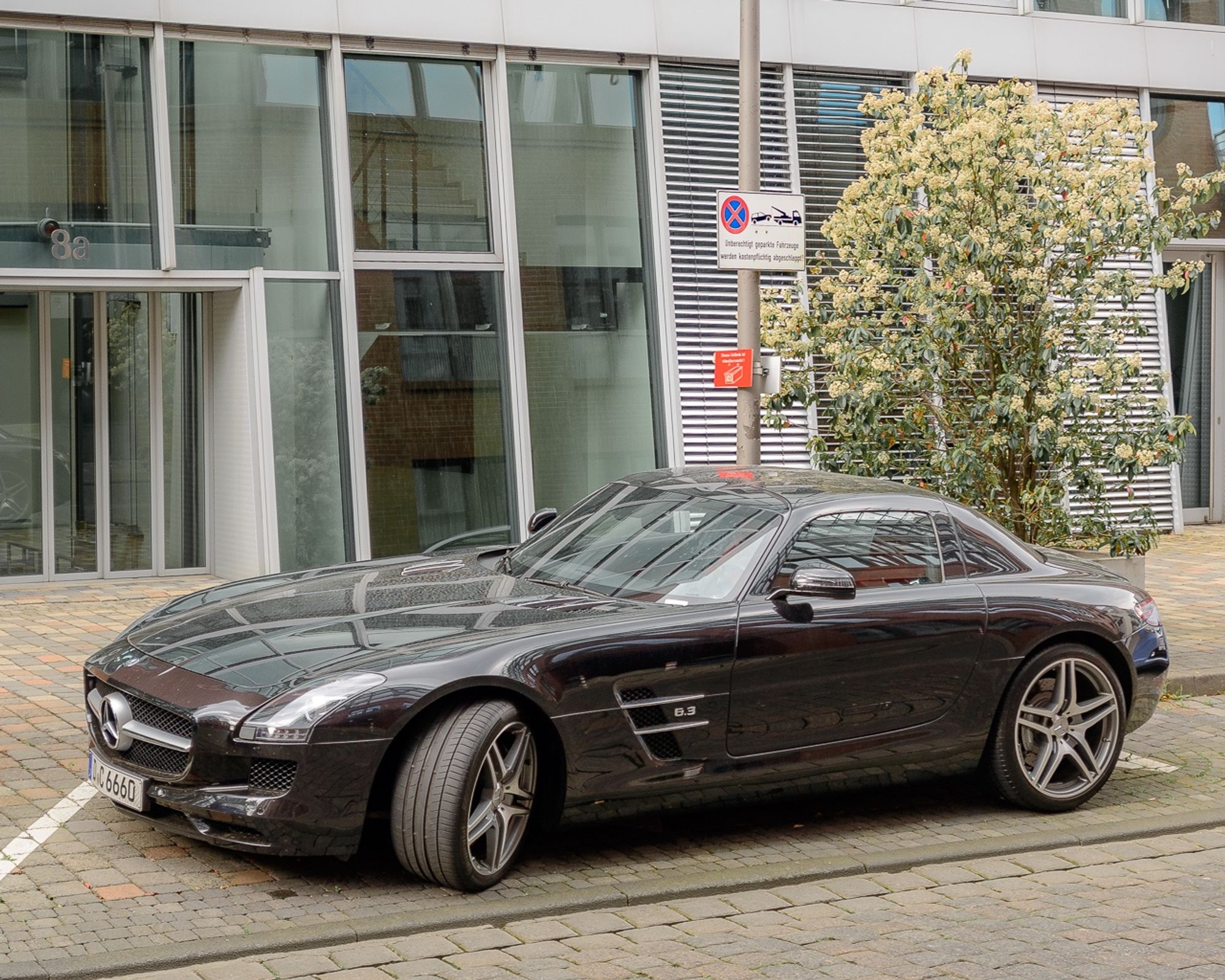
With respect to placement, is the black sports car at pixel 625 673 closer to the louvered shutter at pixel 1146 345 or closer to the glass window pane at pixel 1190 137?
the louvered shutter at pixel 1146 345

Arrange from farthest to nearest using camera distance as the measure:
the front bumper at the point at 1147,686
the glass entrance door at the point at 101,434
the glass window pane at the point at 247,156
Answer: the glass entrance door at the point at 101,434 < the glass window pane at the point at 247,156 < the front bumper at the point at 1147,686

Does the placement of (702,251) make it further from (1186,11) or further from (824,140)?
(1186,11)

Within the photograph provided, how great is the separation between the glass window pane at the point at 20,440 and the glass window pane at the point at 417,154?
287 centimetres

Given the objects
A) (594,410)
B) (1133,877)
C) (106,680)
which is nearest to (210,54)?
(594,410)

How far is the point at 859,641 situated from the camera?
20.5 ft

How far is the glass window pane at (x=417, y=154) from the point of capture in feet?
44.3

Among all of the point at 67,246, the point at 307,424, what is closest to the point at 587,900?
the point at 307,424

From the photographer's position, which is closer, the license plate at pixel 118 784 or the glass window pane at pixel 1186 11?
the license plate at pixel 118 784

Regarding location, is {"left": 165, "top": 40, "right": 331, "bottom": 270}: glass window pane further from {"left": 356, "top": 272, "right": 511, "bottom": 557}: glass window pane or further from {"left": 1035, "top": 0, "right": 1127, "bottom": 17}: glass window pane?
{"left": 1035, "top": 0, "right": 1127, "bottom": 17}: glass window pane

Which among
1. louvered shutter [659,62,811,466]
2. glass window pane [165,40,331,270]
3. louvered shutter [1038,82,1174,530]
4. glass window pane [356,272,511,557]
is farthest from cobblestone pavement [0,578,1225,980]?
louvered shutter [1038,82,1174,530]

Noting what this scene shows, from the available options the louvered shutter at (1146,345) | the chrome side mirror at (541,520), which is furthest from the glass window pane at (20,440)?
the louvered shutter at (1146,345)

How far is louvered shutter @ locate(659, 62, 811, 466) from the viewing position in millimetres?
14625

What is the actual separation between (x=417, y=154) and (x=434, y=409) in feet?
7.31

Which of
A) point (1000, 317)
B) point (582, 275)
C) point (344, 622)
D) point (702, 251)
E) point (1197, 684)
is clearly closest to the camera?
point (344, 622)
